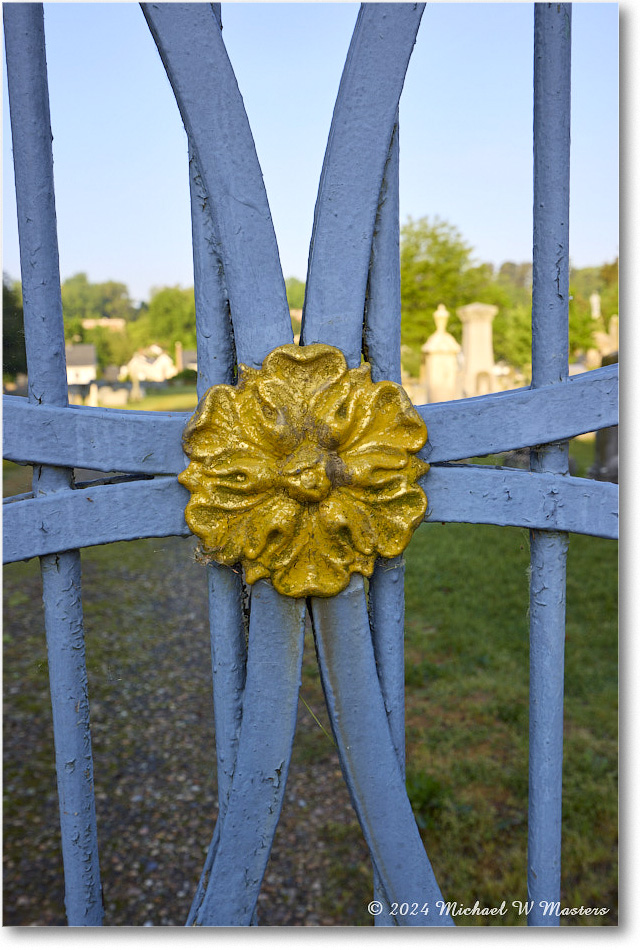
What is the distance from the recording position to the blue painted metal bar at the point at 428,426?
0.74 metres

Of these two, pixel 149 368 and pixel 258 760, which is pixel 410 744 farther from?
pixel 149 368

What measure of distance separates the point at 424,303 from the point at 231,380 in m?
17.2

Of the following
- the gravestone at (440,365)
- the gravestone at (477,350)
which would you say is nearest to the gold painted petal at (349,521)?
the gravestone at (440,365)

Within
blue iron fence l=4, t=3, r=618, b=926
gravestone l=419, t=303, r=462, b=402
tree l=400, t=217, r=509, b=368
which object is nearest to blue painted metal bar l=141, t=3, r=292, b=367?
blue iron fence l=4, t=3, r=618, b=926

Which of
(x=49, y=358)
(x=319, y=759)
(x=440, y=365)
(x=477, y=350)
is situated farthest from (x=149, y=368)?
(x=49, y=358)

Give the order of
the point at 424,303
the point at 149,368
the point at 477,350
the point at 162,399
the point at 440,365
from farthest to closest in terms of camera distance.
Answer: the point at 424,303 → the point at 149,368 → the point at 477,350 → the point at 162,399 → the point at 440,365

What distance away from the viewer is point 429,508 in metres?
0.81

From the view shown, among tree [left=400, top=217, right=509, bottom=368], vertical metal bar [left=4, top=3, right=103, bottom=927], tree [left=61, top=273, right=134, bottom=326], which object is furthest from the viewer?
tree [left=400, top=217, right=509, bottom=368]

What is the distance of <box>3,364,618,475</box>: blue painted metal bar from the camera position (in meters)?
0.74

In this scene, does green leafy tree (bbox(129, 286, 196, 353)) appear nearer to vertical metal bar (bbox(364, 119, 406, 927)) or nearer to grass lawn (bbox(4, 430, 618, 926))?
grass lawn (bbox(4, 430, 618, 926))

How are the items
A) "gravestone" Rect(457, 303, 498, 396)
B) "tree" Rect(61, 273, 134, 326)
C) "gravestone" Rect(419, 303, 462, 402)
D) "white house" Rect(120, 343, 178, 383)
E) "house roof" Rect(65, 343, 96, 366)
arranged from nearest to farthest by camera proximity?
"tree" Rect(61, 273, 134, 326) < "house roof" Rect(65, 343, 96, 366) < "gravestone" Rect(419, 303, 462, 402) < "gravestone" Rect(457, 303, 498, 396) < "white house" Rect(120, 343, 178, 383)

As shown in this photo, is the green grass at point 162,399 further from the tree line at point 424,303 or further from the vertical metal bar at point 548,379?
the vertical metal bar at point 548,379

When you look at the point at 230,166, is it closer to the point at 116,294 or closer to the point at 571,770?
the point at 571,770

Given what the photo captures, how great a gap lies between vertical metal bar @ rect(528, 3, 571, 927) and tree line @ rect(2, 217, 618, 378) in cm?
549
